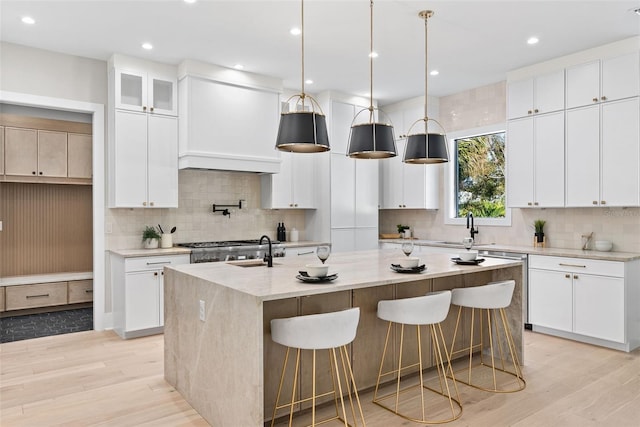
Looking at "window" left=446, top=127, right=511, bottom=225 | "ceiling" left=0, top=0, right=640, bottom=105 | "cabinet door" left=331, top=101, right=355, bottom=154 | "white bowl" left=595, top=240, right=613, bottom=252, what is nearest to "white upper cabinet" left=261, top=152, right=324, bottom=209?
"cabinet door" left=331, top=101, right=355, bottom=154

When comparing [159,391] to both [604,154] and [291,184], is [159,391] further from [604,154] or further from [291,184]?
[604,154]

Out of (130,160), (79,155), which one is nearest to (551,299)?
(130,160)

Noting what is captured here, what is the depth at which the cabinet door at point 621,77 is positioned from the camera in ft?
13.6

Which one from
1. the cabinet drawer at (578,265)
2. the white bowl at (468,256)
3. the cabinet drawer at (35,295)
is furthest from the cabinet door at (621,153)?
the cabinet drawer at (35,295)

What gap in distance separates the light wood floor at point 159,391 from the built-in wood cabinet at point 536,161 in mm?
1575

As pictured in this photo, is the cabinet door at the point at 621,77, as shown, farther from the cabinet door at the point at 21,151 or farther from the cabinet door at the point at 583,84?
the cabinet door at the point at 21,151

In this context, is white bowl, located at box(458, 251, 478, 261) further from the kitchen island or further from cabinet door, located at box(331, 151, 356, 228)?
cabinet door, located at box(331, 151, 356, 228)

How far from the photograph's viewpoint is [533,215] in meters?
5.22

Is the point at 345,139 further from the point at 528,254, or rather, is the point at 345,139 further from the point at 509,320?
the point at 509,320

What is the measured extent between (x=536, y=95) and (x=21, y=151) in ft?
20.0

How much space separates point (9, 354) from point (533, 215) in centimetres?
561

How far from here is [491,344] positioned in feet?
11.5

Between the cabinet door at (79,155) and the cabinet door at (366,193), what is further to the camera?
the cabinet door at (366,193)

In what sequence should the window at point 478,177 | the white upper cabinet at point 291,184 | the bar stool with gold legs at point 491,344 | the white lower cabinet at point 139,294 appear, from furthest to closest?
the white upper cabinet at point 291,184 < the window at point 478,177 < the white lower cabinet at point 139,294 < the bar stool with gold legs at point 491,344
